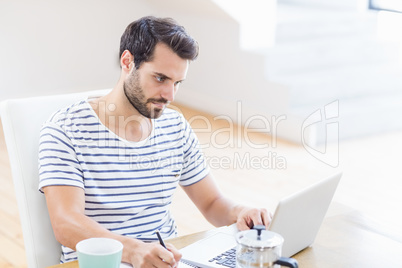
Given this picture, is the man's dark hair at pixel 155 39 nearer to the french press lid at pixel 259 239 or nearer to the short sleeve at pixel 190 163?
the short sleeve at pixel 190 163

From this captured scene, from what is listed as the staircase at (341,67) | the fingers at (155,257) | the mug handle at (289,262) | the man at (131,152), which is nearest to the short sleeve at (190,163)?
the man at (131,152)

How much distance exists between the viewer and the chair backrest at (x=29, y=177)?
1478 millimetres

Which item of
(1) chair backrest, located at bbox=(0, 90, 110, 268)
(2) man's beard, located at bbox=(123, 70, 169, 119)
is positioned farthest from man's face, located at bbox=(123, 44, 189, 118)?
(1) chair backrest, located at bbox=(0, 90, 110, 268)

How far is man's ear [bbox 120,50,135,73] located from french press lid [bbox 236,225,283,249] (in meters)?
0.66

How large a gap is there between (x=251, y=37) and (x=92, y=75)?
1.51 m

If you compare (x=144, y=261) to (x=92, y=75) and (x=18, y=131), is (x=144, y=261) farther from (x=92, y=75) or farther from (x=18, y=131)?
(x=92, y=75)

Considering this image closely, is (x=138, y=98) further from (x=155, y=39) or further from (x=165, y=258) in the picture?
(x=165, y=258)

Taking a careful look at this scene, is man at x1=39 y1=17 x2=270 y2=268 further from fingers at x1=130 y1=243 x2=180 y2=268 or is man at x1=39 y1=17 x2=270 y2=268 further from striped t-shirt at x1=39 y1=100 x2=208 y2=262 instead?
fingers at x1=130 y1=243 x2=180 y2=268

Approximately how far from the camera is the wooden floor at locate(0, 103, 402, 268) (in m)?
3.11

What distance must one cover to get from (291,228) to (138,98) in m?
0.55

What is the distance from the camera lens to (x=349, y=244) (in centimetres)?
143

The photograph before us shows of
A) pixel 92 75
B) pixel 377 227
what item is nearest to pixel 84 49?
pixel 92 75

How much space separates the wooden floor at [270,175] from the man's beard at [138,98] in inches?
51.3

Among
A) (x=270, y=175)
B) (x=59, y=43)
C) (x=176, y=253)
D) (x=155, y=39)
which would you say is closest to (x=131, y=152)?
(x=155, y=39)
